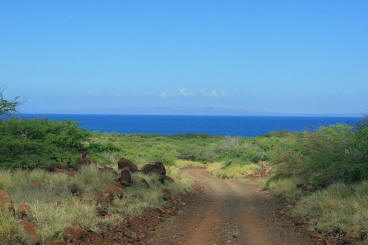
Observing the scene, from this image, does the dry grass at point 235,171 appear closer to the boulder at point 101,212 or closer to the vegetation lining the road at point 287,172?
the vegetation lining the road at point 287,172

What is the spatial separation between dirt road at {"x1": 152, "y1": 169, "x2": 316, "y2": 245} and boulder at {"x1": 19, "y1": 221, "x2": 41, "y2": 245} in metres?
2.78

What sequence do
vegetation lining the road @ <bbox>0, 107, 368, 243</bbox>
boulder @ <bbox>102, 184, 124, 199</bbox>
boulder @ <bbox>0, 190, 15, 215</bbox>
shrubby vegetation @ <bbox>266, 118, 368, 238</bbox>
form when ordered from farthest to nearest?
1. boulder @ <bbox>102, 184, 124, 199</bbox>
2. shrubby vegetation @ <bbox>266, 118, 368, 238</bbox>
3. vegetation lining the road @ <bbox>0, 107, 368, 243</bbox>
4. boulder @ <bbox>0, 190, 15, 215</bbox>

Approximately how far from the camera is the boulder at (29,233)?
272 inches

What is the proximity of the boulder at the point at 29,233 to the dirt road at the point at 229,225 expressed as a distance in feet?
9.12

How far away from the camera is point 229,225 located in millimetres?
10281

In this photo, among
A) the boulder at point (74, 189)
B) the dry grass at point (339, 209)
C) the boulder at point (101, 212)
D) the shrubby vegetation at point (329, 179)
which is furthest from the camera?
the boulder at point (74, 189)

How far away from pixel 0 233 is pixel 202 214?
6843 mm

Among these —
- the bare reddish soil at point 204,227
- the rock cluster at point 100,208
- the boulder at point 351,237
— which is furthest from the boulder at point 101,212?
the boulder at point 351,237

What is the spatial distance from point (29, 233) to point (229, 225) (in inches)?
222

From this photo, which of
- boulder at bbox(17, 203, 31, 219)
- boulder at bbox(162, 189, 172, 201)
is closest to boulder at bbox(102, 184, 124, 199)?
boulder at bbox(162, 189, 172, 201)

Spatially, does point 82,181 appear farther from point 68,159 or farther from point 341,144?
→ point 341,144

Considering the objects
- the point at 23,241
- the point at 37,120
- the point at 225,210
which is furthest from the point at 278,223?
the point at 37,120

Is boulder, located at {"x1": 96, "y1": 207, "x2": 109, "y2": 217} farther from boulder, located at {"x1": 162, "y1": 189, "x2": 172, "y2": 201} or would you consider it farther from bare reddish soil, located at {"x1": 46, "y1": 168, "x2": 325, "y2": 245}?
boulder, located at {"x1": 162, "y1": 189, "x2": 172, "y2": 201}

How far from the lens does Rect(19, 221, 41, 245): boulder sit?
6.92 meters
